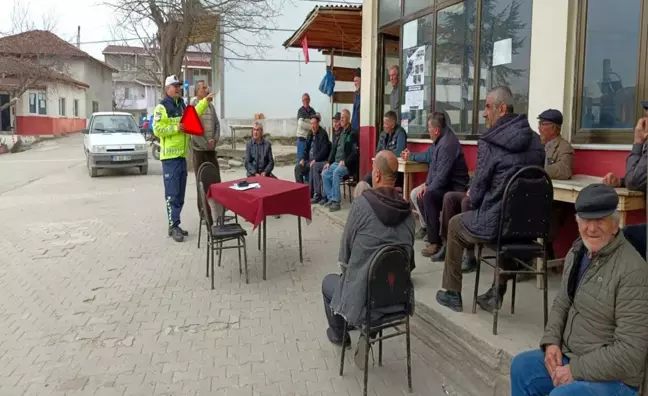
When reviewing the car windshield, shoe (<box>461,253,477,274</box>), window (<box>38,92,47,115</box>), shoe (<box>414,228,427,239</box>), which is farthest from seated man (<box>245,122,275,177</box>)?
window (<box>38,92,47,115</box>)

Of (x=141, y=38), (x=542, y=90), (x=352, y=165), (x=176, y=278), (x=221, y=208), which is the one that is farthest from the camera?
(x=141, y=38)

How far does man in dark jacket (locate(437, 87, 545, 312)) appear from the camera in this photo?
12.3 feet

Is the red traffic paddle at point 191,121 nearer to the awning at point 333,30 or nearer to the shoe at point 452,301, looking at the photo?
the awning at point 333,30

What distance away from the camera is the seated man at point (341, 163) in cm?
862

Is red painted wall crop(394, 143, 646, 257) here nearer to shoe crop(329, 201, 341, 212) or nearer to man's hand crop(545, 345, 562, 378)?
man's hand crop(545, 345, 562, 378)

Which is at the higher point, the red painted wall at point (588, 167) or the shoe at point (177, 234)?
the red painted wall at point (588, 167)

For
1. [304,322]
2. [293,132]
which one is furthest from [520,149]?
[293,132]

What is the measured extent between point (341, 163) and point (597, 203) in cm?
643

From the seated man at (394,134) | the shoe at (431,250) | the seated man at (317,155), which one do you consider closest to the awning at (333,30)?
the seated man at (317,155)

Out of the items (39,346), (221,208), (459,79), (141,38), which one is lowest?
(39,346)

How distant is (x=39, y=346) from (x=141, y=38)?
19.1 meters

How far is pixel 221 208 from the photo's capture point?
6383 mm

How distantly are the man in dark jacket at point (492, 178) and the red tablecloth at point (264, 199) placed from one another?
2.11 m

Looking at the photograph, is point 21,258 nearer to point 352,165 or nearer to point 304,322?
point 304,322
